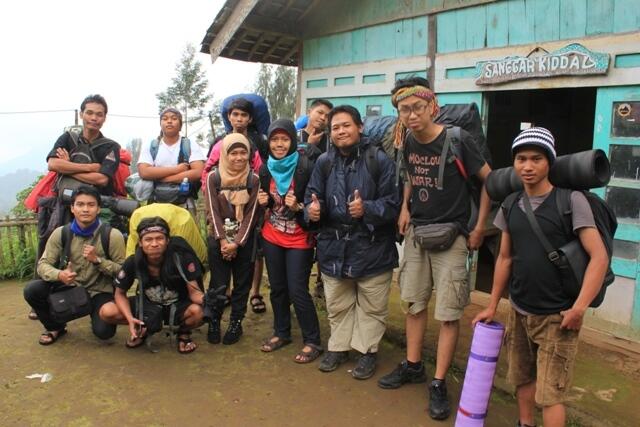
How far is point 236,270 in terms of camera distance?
4062 millimetres

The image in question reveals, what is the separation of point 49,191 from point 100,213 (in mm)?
544

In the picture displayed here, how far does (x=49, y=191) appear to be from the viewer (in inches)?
183

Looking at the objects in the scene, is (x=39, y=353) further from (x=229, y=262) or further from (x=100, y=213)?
(x=229, y=262)

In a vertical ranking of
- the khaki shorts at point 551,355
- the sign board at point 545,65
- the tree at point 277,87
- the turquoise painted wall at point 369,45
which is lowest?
the khaki shorts at point 551,355

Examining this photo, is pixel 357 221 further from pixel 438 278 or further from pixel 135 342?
pixel 135 342

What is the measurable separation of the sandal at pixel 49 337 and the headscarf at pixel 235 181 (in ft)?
5.82

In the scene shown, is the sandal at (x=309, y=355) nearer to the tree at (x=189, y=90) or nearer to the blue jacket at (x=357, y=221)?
the blue jacket at (x=357, y=221)

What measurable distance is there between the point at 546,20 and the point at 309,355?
3.28 meters

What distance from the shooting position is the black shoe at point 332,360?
363 cm

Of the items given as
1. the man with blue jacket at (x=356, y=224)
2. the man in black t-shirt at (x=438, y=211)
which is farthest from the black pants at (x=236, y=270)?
the man in black t-shirt at (x=438, y=211)

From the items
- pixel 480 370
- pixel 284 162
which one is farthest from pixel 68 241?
pixel 480 370

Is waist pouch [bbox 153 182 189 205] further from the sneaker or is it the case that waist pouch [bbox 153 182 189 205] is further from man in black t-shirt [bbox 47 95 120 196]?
the sneaker

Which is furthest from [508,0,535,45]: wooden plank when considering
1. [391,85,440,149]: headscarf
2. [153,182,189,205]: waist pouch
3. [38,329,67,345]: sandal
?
[38,329,67,345]: sandal

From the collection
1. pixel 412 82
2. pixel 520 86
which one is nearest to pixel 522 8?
pixel 520 86
